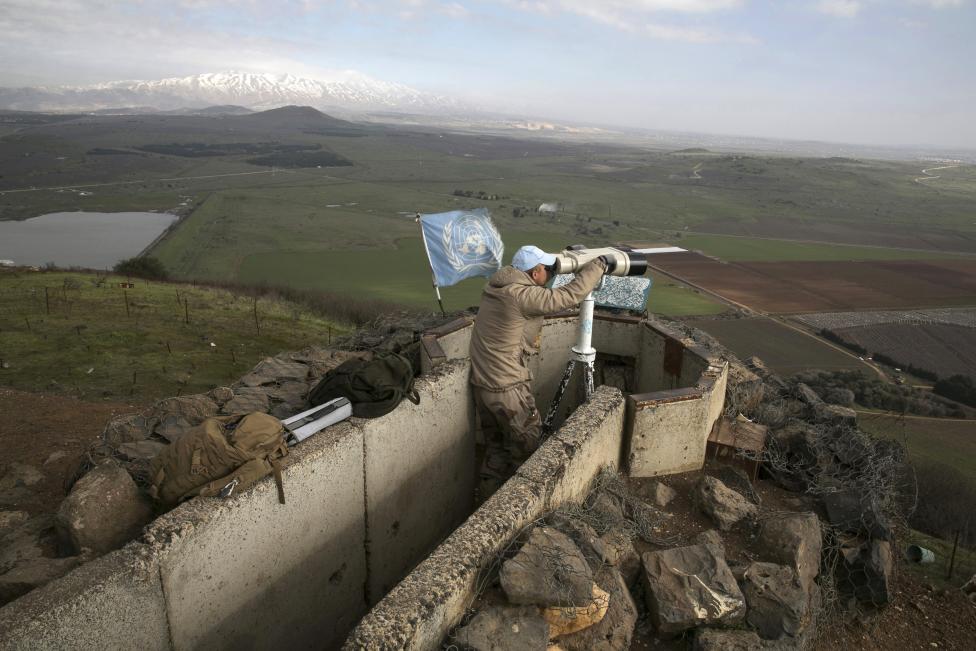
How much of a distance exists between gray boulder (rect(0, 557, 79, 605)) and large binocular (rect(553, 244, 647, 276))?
434cm

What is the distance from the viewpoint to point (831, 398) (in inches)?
907

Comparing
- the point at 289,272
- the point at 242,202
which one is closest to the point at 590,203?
the point at 242,202

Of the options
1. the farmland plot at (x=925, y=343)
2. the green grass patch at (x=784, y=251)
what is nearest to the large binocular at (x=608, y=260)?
the farmland plot at (x=925, y=343)

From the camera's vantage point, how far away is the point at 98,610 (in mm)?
3498

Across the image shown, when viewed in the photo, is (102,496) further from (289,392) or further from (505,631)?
(289,392)

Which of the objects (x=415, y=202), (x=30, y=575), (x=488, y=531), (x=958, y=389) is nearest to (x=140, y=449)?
(x=30, y=575)

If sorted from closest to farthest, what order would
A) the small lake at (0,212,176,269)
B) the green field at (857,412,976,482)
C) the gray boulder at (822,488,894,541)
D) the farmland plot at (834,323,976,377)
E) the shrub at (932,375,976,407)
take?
1. the gray boulder at (822,488,894,541)
2. the green field at (857,412,976,482)
3. the shrub at (932,375,976,407)
4. the farmland plot at (834,323,976,377)
5. the small lake at (0,212,176,269)

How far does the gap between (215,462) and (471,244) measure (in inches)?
228

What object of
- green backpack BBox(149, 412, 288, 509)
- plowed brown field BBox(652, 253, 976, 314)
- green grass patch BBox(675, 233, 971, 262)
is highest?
green backpack BBox(149, 412, 288, 509)

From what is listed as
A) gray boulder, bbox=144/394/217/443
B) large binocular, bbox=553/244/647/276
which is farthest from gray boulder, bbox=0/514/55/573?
large binocular, bbox=553/244/647/276

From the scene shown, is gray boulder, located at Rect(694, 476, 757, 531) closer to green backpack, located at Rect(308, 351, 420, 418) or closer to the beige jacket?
the beige jacket

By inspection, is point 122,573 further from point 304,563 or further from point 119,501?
point 304,563

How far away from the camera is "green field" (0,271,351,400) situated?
12.9 meters

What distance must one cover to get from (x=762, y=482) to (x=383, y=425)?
3848 millimetres
